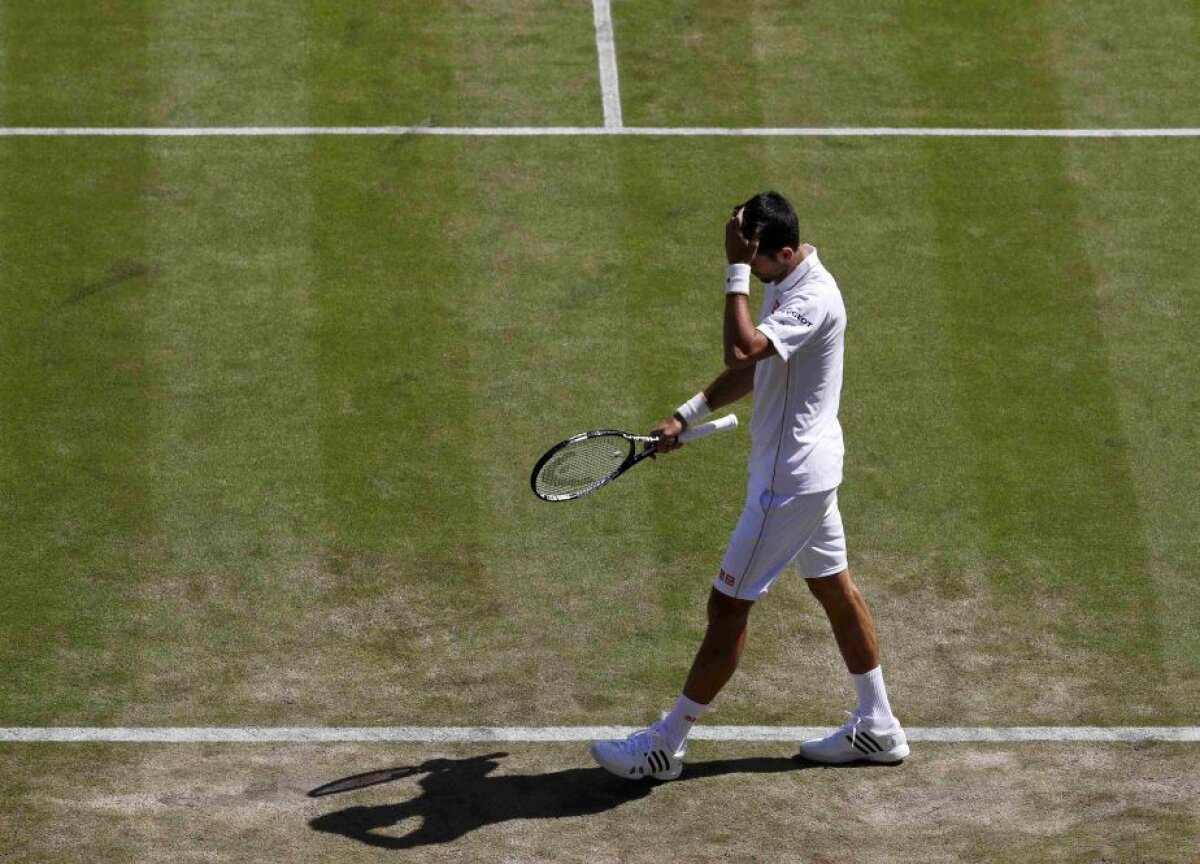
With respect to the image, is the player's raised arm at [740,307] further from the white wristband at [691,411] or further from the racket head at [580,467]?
the racket head at [580,467]

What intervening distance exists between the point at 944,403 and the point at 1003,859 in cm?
401

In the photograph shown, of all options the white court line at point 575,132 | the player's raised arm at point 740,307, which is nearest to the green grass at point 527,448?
the white court line at point 575,132

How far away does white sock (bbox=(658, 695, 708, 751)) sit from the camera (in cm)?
850

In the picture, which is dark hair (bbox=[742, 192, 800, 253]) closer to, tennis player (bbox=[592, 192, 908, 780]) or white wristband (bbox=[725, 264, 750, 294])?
tennis player (bbox=[592, 192, 908, 780])

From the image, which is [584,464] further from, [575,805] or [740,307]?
[575,805]

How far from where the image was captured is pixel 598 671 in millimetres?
9438

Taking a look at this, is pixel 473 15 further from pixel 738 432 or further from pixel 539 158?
pixel 738 432

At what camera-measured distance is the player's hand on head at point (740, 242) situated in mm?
8000

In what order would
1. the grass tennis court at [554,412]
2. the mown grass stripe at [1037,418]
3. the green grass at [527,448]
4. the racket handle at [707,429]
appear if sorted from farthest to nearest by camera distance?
the mown grass stripe at [1037,418] < the green grass at [527,448] < the grass tennis court at [554,412] < the racket handle at [707,429]

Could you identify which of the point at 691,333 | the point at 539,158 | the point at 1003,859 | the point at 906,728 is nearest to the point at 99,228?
the point at 539,158

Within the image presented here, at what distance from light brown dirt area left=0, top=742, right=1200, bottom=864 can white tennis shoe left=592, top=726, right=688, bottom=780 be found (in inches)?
4.0

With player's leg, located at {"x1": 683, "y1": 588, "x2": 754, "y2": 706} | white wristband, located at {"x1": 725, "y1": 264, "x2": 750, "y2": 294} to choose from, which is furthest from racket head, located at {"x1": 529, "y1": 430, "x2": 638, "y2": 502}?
white wristband, located at {"x1": 725, "y1": 264, "x2": 750, "y2": 294}

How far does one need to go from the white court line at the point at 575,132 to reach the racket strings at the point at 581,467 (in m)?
5.23

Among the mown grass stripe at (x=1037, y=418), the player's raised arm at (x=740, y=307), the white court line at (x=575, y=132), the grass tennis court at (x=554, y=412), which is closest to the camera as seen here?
the player's raised arm at (x=740, y=307)
